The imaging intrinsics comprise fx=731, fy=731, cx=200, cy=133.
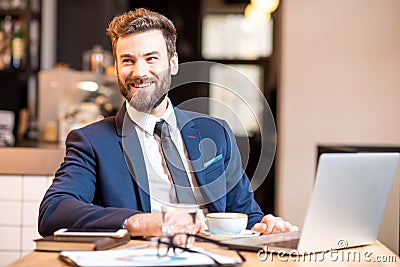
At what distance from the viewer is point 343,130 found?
17.9ft

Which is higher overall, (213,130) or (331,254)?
(213,130)

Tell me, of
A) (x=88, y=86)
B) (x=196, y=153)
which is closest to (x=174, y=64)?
(x=196, y=153)

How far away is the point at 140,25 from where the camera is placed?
2207 mm

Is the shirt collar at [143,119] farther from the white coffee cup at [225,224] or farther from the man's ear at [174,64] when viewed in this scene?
the white coffee cup at [225,224]

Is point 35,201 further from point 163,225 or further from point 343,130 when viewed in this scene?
point 343,130

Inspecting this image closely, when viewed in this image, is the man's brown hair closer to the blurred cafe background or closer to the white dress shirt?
the white dress shirt

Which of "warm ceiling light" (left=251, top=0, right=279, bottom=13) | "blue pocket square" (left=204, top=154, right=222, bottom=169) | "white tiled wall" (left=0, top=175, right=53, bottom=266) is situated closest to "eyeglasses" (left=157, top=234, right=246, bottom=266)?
"blue pocket square" (left=204, top=154, right=222, bottom=169)

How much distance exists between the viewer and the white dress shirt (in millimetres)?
2199

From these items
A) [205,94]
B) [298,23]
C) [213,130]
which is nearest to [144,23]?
[213,130]

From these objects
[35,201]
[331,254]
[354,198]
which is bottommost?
[35,201]

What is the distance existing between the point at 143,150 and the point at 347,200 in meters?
0.73

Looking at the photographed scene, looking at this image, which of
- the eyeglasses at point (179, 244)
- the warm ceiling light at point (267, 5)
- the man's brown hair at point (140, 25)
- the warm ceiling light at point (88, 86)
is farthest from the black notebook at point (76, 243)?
the warm ceiling light at point (267, 5)

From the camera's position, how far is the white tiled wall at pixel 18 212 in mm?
3262

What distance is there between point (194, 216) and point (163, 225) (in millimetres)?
77
